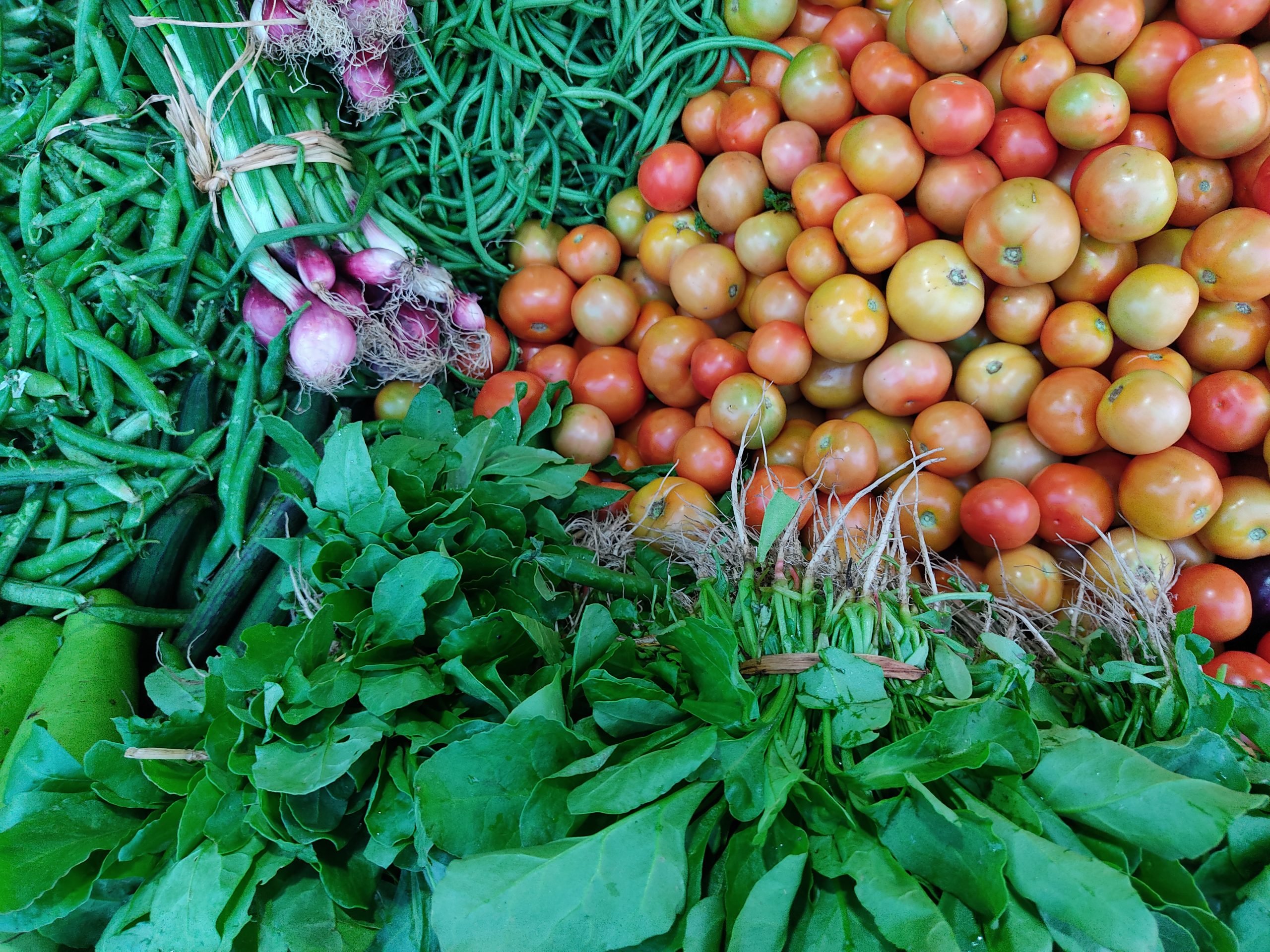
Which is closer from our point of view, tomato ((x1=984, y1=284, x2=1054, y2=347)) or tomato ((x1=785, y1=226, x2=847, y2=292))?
tomato ((x1=984, y1=284, x2=1054, y2=347))

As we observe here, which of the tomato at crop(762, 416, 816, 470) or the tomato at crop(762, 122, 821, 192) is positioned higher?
the tomato at crop(762, 122, 821, 192)

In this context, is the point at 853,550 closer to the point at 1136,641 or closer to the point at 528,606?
the point at 1136,641

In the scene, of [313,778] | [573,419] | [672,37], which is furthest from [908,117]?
[313,778]

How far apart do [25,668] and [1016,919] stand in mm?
1905

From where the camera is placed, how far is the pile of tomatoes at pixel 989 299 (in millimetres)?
1471

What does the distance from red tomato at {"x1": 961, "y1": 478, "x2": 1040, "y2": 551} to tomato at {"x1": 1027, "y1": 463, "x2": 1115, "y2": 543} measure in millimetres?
29

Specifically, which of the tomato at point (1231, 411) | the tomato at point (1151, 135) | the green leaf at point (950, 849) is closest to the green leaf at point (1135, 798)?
the green leaf at point (950, 849)

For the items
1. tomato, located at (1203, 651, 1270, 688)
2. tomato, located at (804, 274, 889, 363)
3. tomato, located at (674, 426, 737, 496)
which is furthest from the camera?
tomato, located at (674, 426, 737, 496)

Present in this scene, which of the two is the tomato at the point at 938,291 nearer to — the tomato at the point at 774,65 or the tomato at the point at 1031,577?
the tomato at the point at 1031,577

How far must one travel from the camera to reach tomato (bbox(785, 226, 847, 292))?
5.90 ft

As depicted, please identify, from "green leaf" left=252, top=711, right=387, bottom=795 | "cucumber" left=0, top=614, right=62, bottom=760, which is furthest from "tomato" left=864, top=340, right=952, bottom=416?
"cucumber" left=0, top=614, right=62, bottom=760

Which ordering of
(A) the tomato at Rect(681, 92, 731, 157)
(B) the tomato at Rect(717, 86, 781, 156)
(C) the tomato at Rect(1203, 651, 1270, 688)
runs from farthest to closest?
(A) the tomato at Rect(681, 92, 731, 157) → (B) the tomato at Rect(717, 86, 781, 156) → (C) the tomato at Rect(1203, 651, 1270, 688)

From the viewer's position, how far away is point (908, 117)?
184cm

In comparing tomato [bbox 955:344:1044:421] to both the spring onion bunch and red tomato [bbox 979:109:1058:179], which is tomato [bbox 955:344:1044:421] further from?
the spring onion bunch
